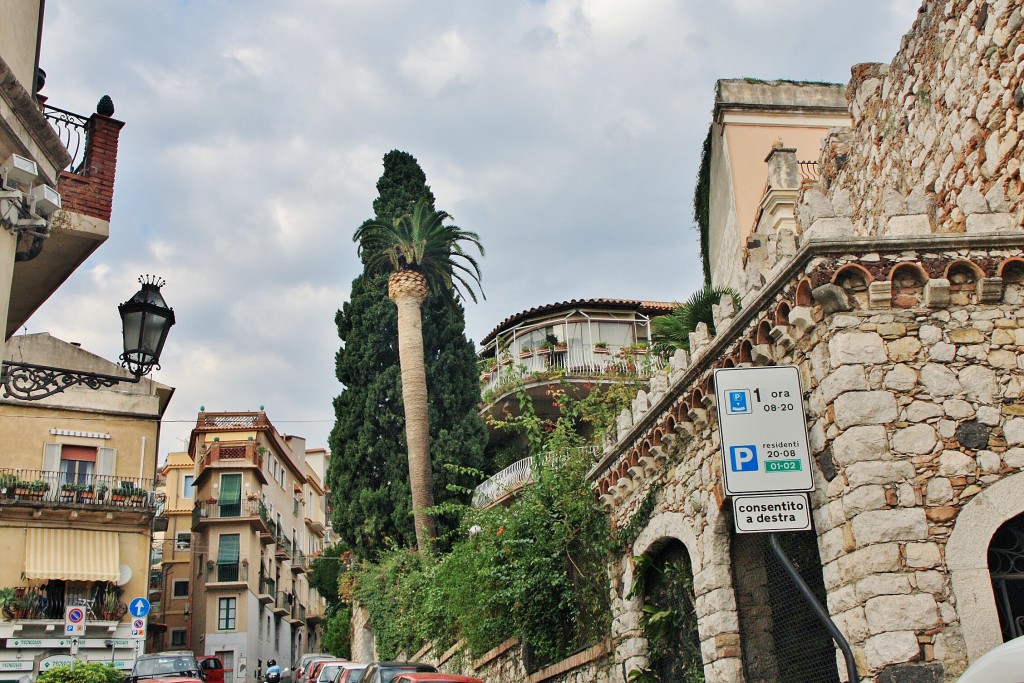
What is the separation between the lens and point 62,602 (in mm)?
30281

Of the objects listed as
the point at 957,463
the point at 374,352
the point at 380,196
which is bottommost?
the point at 957,463

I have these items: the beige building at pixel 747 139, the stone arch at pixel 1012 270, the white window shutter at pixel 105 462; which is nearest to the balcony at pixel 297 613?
the white window shutter at pixel 105 462

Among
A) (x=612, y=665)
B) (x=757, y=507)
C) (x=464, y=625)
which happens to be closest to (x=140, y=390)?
(x=464, y=625)

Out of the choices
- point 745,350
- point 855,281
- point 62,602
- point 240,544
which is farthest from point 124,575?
point 855,281

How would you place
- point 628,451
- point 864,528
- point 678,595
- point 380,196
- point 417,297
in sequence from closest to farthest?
point 864,528 → point 678,595 → point 628,451 → point 417,297 → point 380,196

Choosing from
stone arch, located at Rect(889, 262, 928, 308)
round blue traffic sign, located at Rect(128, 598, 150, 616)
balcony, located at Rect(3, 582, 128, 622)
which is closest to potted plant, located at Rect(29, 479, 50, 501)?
balcony, located at Rect(3, 582, 128, 622)

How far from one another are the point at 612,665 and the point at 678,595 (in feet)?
6.74

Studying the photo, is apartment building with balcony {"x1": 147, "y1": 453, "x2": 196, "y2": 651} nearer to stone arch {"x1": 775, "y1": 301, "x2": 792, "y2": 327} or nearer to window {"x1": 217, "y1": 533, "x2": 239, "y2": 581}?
window {"x1": 217, "y1": 533, "x2": 239, "y2": 581}

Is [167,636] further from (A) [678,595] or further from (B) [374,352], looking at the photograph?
(A) [678,595]

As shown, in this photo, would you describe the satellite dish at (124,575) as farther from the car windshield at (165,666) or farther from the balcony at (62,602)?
the car windshield at (165,666)

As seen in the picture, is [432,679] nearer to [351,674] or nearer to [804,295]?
[351,674]

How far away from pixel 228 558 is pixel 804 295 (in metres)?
44.8

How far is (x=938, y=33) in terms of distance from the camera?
462 inches

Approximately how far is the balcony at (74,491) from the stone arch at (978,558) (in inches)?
1139
